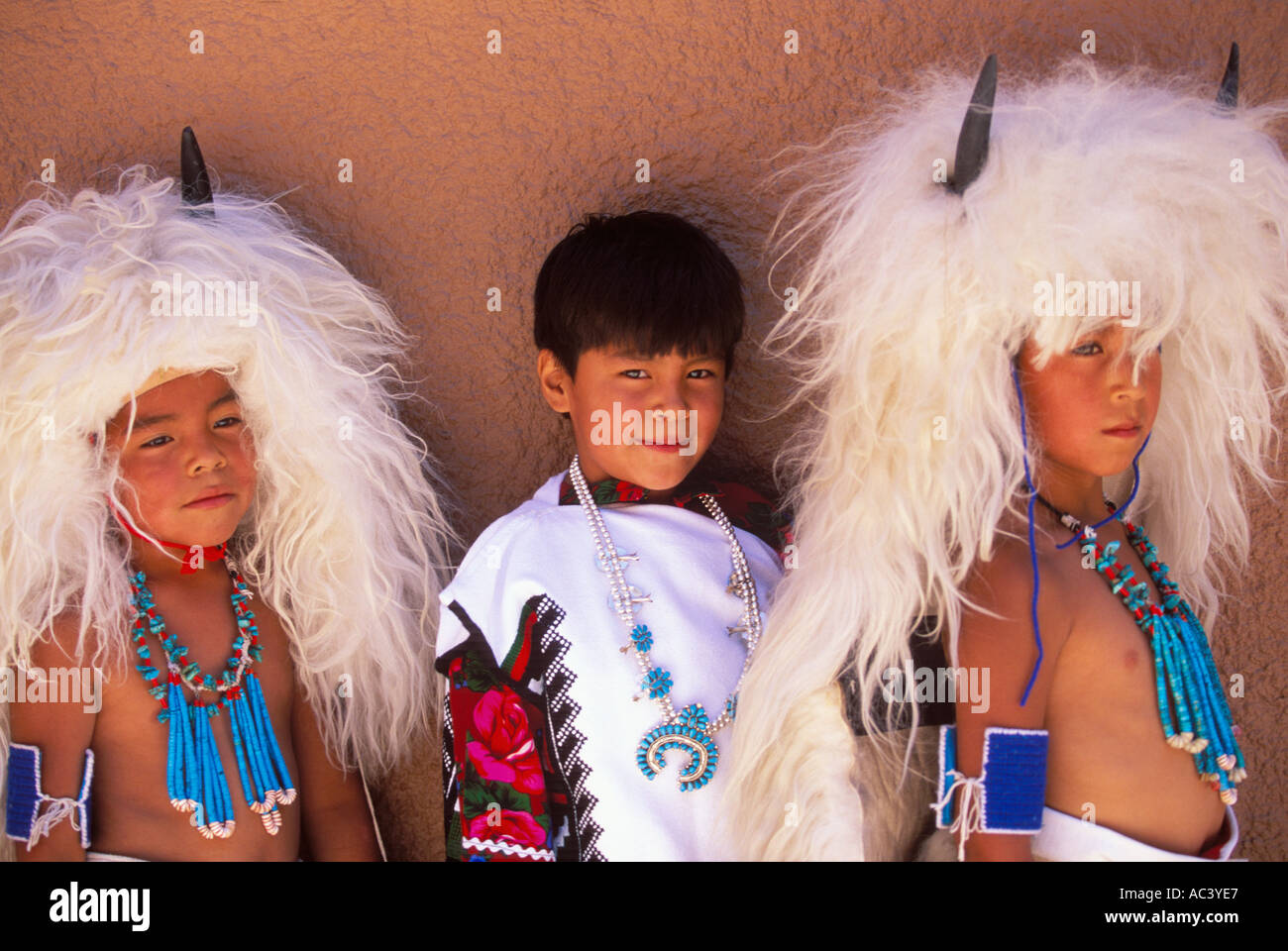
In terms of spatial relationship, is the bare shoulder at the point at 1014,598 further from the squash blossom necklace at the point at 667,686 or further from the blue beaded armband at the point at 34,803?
the blue beaded armband at the point at 34,803

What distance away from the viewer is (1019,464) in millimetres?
1666

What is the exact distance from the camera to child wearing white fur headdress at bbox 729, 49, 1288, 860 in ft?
5.23

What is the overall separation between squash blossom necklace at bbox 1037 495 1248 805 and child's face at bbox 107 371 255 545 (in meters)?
1.36

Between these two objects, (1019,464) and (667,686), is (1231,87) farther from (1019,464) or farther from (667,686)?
(667,686)

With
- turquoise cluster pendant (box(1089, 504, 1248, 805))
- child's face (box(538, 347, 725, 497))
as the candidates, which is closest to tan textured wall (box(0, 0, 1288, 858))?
child's face (box(538, 347, 725, 497))

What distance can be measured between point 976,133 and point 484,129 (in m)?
1.00

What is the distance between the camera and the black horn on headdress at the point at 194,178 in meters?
1.94

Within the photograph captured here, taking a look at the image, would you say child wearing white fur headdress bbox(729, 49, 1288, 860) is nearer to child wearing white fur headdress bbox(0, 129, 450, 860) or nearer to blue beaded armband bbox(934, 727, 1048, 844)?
blue beaded armband bbox(934, 727, 1048, 844)

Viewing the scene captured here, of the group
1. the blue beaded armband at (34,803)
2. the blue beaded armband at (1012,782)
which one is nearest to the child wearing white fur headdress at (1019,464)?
the blue beaded armband at (1012,782)

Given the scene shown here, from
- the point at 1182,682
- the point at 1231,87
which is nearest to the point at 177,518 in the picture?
the point at 1182,682

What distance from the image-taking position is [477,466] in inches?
87.6

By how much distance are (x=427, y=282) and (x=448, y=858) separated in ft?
3.62

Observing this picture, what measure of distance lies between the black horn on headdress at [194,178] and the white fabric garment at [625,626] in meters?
0.78

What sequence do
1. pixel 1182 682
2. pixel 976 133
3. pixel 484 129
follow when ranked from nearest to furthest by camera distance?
pixel 976 133 < pixel 1182 682 < pixel 484 129
